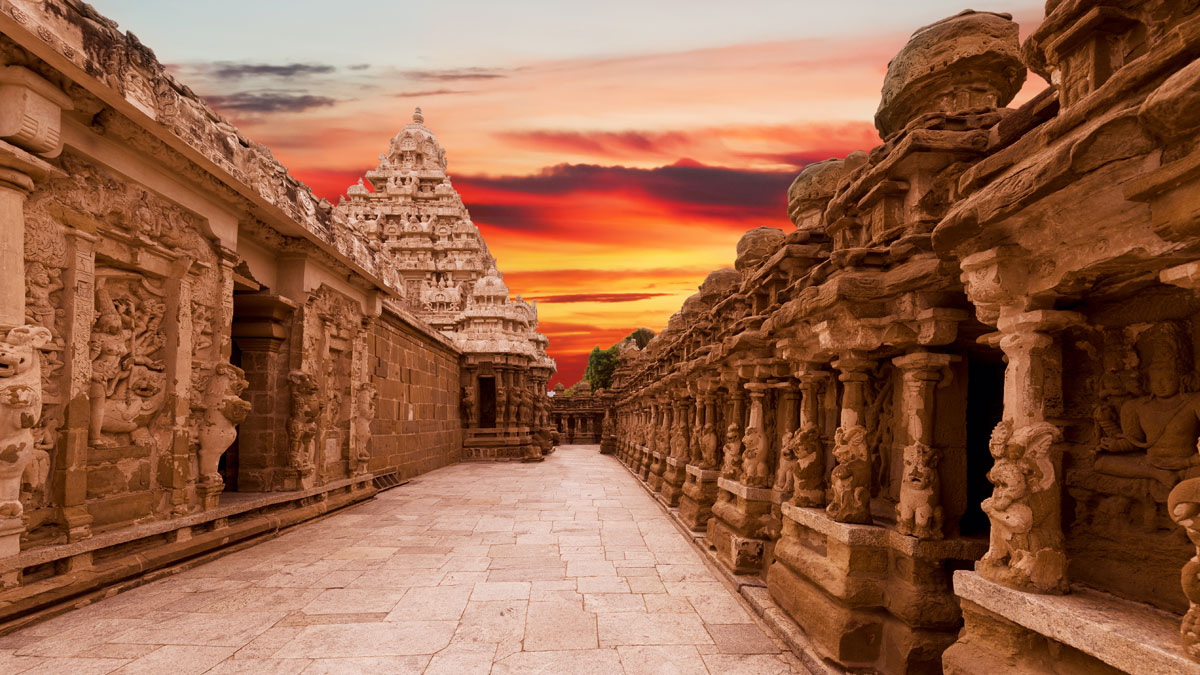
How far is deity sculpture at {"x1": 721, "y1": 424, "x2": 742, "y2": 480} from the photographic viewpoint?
638 cm

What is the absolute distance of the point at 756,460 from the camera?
5703 mm

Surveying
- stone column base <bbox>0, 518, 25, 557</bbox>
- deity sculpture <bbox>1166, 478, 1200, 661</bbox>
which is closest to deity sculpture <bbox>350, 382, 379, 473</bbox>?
stone column base <bbox>0, 518, 25, 557</bbox>

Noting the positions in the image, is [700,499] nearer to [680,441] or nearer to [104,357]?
[680,441]

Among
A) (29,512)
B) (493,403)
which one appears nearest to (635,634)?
(29,512)

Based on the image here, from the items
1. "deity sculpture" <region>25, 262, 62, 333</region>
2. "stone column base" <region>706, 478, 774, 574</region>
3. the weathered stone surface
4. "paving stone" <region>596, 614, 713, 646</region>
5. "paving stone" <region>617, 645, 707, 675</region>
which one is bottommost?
"paving stone" <region>596, 614, 713, 646</region>

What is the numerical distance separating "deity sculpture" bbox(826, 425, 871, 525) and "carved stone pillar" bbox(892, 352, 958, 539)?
0.26 m

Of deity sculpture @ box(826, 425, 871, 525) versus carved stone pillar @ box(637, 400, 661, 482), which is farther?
carved stone pillar @ box(637, 400, 661, 482)

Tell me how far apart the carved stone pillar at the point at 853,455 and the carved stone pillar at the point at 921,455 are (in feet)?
0.94

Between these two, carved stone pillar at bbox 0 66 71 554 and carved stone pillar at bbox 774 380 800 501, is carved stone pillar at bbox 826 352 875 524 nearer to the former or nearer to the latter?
carved stone pillar at bbox 774 380 800 501

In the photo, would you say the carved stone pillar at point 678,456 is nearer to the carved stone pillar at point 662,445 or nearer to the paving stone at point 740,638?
the carved stone pillar at point 662,445

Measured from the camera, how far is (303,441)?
7879mm

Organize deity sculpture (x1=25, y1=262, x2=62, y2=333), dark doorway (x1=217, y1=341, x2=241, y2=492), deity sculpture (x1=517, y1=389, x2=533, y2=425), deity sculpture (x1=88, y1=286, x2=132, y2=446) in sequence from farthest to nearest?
deity sculpture (x1=517, y1=389, x2=533, y2=425) → dark doorway (x1=217, y1=341, x2=241, y2=492) → deity sculpture (x1=88, y1=286, x2=132, y2=446) → deity sculpture (x1=25, y1=262, x2=62, y2=333)

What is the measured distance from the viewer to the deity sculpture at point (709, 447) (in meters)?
7.61

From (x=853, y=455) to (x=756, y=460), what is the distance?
2.15 m
